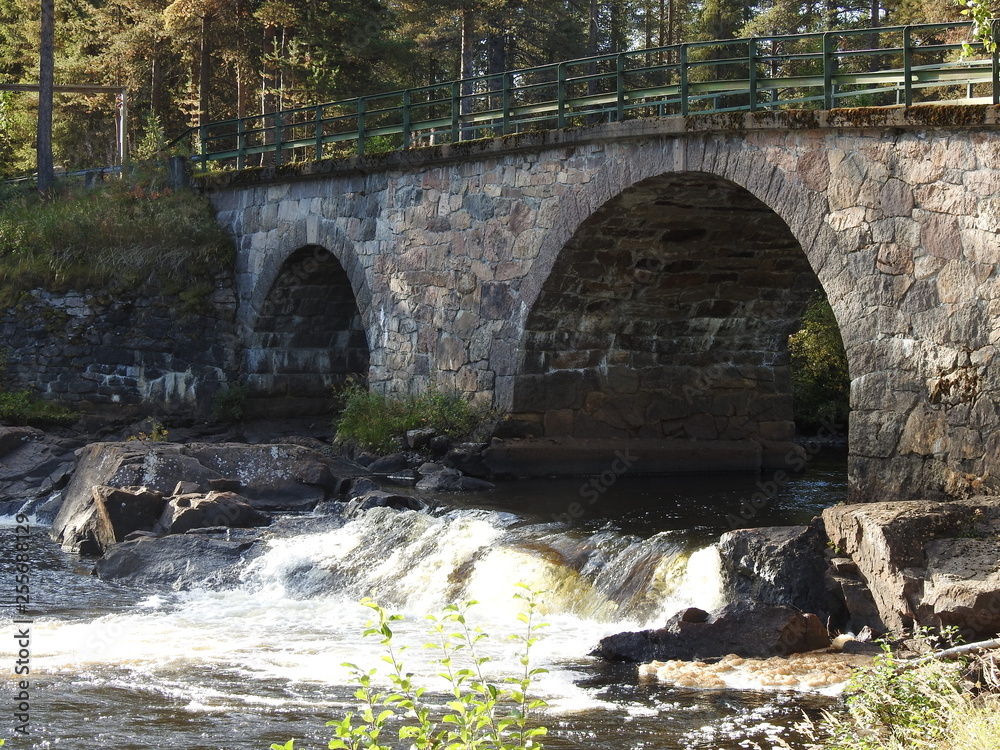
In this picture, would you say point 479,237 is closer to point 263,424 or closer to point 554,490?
point 554,490

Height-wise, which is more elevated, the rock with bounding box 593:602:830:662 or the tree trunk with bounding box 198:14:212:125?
the tree trunk with bounding box 198:14:212:125

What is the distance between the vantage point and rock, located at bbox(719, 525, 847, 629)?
926cm

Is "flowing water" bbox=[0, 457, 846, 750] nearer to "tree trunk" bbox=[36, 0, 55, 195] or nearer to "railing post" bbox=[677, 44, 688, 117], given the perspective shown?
"railing post" bbox=[677, 44, 688, 117]

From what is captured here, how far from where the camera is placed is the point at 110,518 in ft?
43.2

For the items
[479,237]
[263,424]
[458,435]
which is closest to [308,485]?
[458,435]

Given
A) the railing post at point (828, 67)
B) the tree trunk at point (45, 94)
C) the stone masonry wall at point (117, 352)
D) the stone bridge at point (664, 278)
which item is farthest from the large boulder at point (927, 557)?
the tree trunk at point (45, 94)

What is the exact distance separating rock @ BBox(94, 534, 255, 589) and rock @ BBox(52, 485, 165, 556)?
64 cm

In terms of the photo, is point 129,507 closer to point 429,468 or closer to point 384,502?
point 384,502

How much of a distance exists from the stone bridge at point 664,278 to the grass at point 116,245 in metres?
0.65

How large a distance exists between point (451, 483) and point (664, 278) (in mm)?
3609

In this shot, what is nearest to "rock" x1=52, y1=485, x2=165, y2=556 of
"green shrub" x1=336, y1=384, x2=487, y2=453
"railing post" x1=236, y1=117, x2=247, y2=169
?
"green shrub" x1=336, y1=384, x2=487, y2=453

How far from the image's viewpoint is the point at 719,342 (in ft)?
57.4

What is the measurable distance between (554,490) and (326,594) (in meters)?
4.56

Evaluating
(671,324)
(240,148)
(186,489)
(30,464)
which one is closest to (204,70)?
(240,148)
